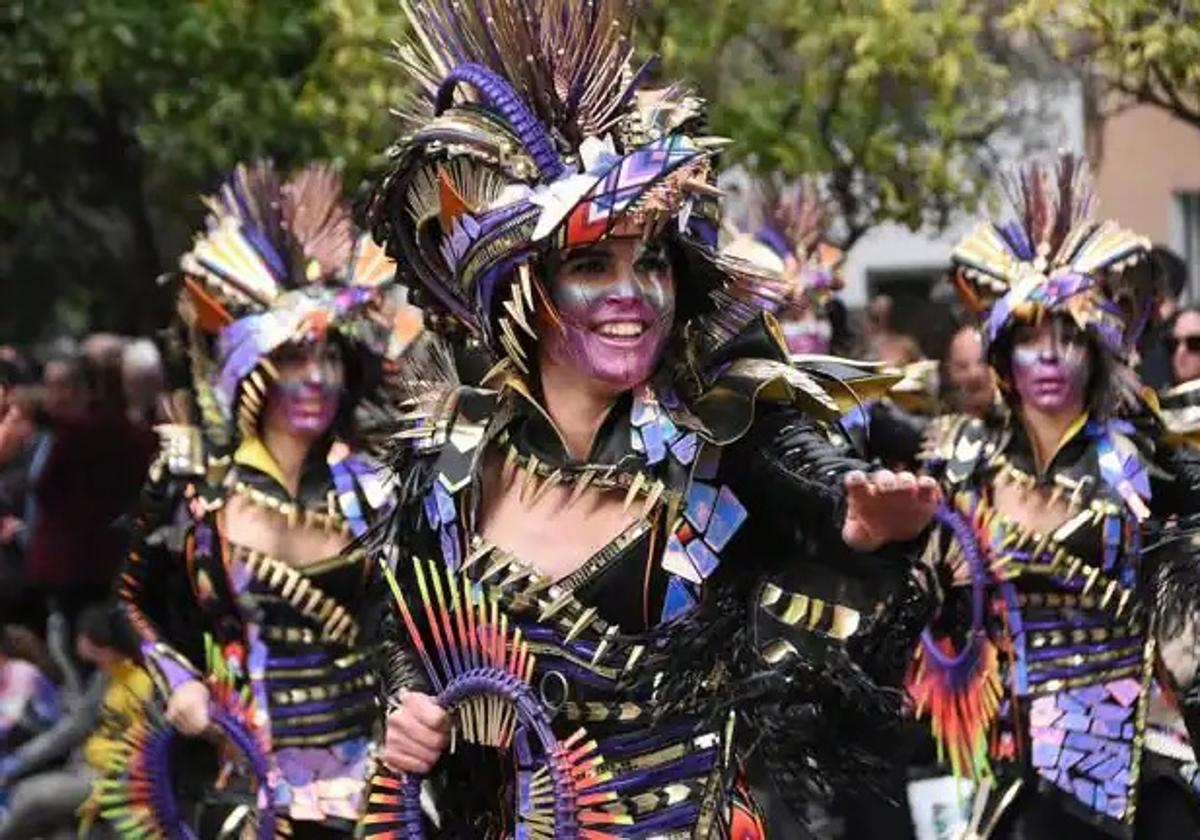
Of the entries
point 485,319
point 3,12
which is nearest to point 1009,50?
point 3,12

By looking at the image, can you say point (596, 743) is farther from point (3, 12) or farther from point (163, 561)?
point (3, 12)

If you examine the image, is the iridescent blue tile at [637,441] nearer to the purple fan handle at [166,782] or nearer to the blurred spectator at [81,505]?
the purple fan handle at [166,782]

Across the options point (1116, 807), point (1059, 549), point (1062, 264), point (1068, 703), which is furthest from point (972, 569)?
point (1062, 264)

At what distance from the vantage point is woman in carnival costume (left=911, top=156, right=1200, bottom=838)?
746 centimetres

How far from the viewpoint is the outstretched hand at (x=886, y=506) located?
4.29m

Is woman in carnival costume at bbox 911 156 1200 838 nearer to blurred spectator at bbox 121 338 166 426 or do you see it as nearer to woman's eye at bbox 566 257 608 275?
woman's eye at bbox 566 257 608 275

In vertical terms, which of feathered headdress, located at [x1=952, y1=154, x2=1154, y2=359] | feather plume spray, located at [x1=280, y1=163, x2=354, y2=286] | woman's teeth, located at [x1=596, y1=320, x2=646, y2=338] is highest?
feather plume spray, located at [x1=280, y1=163, x2=354, y2=286]

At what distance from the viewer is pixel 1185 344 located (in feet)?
35.4

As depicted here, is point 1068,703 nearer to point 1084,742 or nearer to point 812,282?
point 1084,742

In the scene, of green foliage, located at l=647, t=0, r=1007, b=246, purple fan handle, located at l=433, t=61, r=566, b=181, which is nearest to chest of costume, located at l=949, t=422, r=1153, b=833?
purple fan handle, located at l=433, t=61, r=566, b=181

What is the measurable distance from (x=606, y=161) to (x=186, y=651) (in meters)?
3.42

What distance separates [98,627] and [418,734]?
4.98 metres

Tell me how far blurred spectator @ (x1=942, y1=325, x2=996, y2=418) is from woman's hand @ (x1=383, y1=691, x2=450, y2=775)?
183 inches

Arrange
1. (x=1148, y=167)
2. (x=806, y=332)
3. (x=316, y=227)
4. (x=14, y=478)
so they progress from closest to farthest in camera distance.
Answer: (x=316, y=227)
(x=806, y=332)
(x=14, y=478)
(x=1148, y=167)
